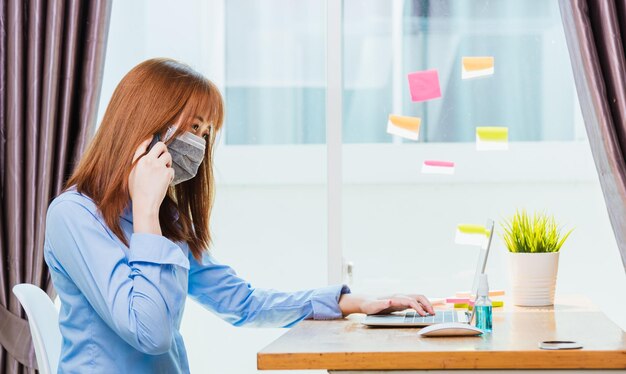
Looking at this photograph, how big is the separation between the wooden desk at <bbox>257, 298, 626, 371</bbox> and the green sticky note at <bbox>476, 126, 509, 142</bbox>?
106cm

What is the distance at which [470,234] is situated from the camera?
9.09 ft

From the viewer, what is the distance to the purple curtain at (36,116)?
2596 mm

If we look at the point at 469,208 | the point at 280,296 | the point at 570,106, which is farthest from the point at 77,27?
the point at 570,106

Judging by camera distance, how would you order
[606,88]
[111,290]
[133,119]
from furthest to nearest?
1. [606,88]
2. [133,119]
3. [111,290]

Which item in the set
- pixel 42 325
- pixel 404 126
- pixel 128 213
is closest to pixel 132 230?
pixel 128 213

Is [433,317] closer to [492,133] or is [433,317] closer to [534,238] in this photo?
[534,238]

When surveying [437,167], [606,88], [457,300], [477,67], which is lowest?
[457,300]

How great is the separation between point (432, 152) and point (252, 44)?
74 cm

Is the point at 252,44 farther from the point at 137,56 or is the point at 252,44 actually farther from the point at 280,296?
the point at 280,296

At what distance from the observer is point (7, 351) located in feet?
8.49

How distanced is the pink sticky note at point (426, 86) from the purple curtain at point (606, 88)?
0.47 meters

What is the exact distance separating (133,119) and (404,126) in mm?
1319

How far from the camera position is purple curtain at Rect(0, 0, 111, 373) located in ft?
8.52

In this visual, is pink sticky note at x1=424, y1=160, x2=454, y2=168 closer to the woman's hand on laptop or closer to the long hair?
the woman's hand on laptop
